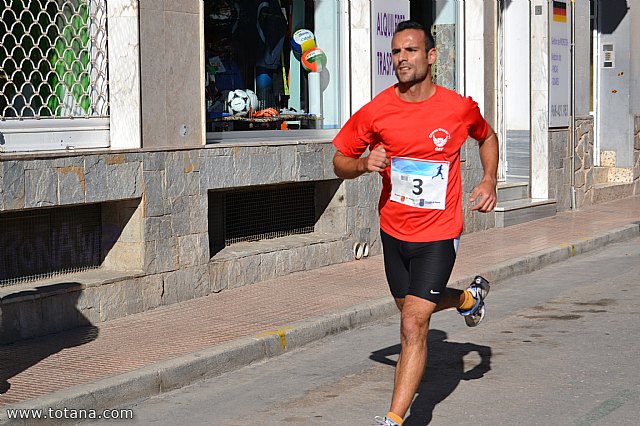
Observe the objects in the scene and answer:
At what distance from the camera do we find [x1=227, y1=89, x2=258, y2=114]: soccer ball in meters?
11.6

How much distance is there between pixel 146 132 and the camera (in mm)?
9500

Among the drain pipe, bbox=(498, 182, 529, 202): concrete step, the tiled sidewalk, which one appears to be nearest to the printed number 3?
the tiled sidewalk

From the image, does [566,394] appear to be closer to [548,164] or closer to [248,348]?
[248,348]

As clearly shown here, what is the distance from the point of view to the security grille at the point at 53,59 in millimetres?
8797

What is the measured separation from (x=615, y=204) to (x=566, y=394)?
12685 millimetres

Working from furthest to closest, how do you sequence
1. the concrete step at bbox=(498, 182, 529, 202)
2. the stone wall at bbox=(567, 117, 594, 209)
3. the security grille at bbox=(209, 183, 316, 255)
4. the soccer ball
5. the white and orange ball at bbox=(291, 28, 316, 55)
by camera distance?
the stone wall at bbox=(567, 117, 594, 209)
the concrete step at bbox=(498, 182, 529, 202)
the white and orange ball at bbox=(291, 28, 316, 55)
the soccer ball
the security grille at bbox=(209, 183, 316, 255)

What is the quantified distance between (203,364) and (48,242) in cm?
235

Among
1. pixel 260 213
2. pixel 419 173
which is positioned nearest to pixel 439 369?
pixel 419 173

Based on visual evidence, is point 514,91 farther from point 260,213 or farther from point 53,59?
point 53,59

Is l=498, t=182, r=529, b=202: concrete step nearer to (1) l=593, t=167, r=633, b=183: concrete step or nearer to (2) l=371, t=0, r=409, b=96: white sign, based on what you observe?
(1) l=593, t=167, r=633, b=183: concrete step

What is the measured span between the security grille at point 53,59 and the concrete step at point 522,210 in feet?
24.3

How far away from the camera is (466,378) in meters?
7.12

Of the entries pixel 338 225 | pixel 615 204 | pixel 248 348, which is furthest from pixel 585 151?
pixel 248 348

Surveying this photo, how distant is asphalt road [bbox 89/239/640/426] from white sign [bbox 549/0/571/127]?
7.54 meters
